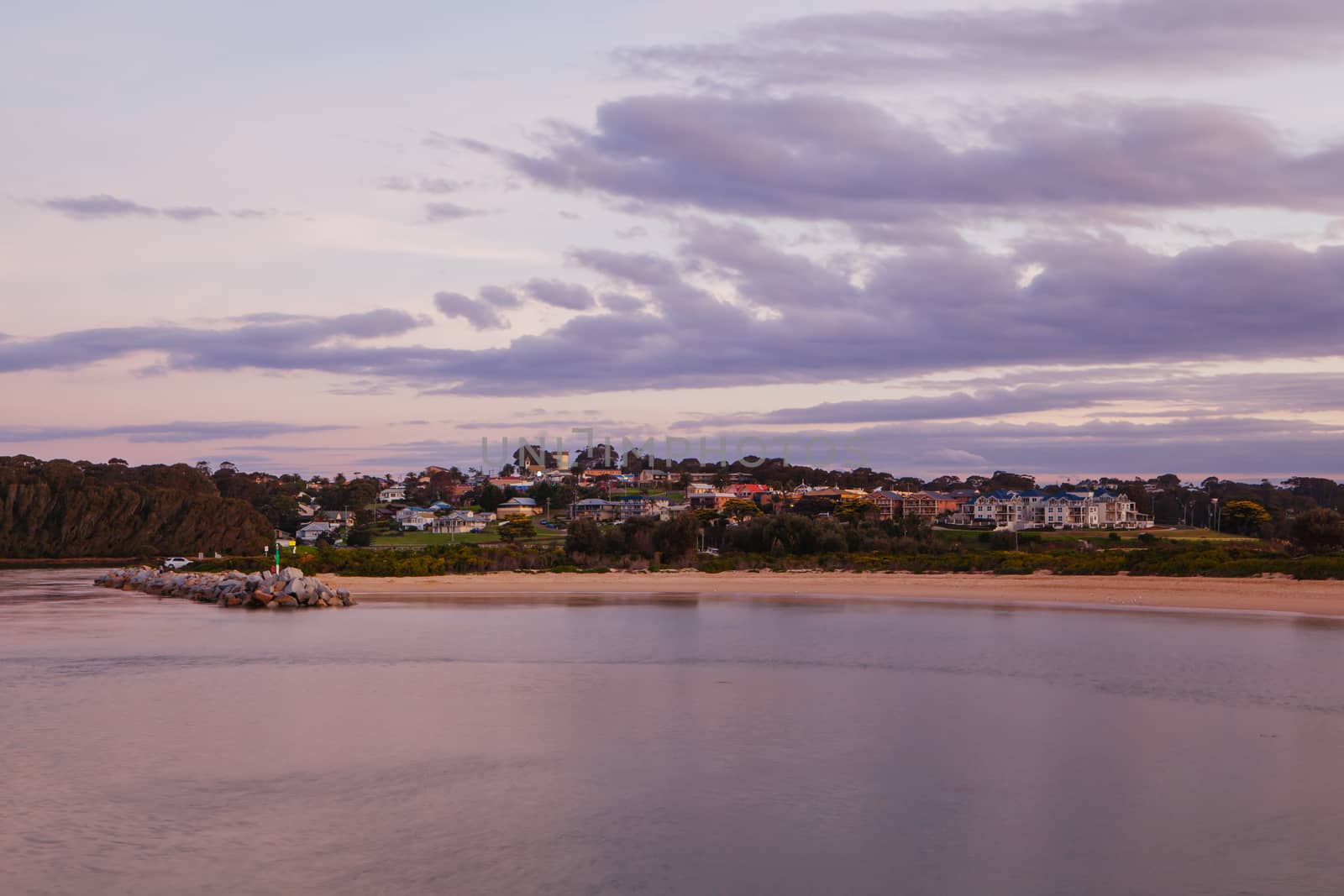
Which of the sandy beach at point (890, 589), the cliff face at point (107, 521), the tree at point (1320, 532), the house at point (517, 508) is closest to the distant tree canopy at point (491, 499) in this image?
the house at point (517, 508)

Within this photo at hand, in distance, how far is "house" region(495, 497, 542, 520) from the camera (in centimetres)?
10069

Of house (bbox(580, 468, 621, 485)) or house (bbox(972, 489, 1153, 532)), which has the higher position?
house (bbox(580, 468, 621, 485))

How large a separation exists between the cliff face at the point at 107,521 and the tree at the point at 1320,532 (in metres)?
49.1

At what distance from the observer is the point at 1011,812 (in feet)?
34.8

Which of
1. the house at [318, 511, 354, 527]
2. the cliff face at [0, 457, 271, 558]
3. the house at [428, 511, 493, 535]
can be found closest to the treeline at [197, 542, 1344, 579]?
the cliff face at [0, 457, 271, 558]

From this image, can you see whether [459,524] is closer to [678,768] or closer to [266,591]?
[266,591]

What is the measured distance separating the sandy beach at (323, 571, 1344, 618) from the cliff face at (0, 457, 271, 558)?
25874mm

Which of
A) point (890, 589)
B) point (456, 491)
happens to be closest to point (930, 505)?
point (456, 491)

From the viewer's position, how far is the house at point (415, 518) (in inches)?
3922

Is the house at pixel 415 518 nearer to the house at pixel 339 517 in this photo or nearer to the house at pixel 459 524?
the house at pixel 459 524

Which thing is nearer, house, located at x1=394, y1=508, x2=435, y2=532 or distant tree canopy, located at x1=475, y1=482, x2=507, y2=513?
house, located at x1=394, y1=508, x2=435, y2=532

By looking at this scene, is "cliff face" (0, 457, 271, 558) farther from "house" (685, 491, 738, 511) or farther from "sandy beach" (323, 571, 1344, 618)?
"house" (685, 491, 738, 511)

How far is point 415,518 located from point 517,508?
10.2m

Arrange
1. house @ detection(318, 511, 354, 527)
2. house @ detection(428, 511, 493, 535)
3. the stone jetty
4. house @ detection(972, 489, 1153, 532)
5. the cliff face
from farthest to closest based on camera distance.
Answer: house @ detection(318, 511, 354, 527) < house @ detection(428, 511, 493, 535) < house @ detection(972, 489, 1153, 532) < the cliff face < the stone jetty
